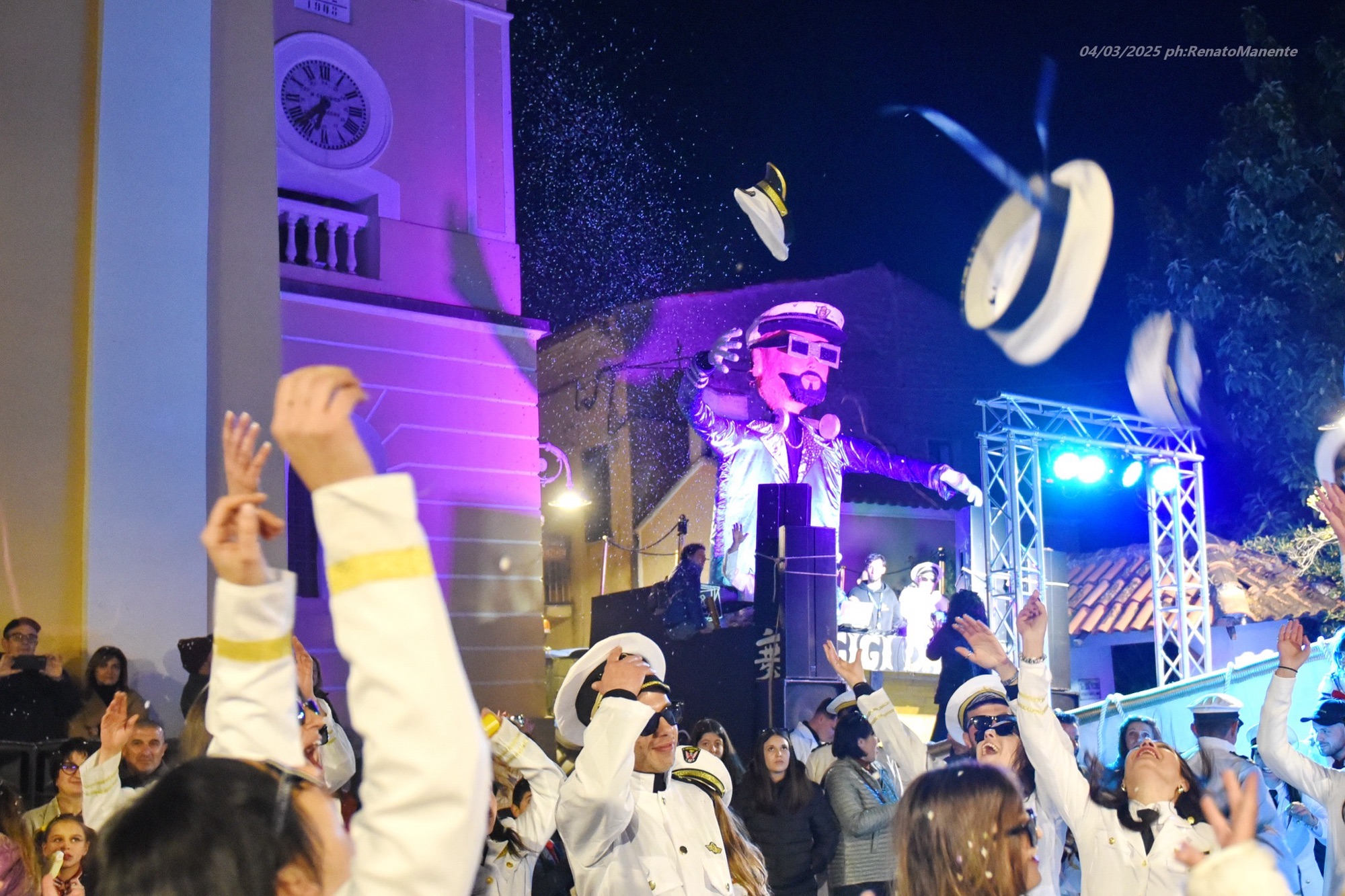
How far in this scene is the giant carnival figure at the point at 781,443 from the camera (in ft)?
46.1

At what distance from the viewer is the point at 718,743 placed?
23.1 ft

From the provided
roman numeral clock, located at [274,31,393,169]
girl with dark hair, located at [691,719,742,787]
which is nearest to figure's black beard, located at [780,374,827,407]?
roman numeral clock, located at [274,31,393,169]

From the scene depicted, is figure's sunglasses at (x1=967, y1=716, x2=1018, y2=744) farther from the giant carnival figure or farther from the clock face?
the clock face

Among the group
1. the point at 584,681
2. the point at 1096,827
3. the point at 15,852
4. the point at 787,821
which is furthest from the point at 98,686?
the point at 1096,827

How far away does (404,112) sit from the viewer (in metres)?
13.6

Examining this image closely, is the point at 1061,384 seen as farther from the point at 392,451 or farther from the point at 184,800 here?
the point at 184,800

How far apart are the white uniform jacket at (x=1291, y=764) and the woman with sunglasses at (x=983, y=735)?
35.2 inches

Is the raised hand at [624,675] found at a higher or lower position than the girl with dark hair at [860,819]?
higher

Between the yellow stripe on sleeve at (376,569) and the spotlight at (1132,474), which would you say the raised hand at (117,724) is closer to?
the yellow stripe on sleeve at (376,569)

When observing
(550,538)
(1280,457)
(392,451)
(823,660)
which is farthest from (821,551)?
(550,538)

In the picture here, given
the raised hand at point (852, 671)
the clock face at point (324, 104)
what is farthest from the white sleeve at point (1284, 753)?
the clock face at point (324, 104)

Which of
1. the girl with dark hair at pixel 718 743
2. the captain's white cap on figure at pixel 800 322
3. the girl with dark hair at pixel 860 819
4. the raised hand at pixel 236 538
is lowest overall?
the girl with dark hair at pixel 860 819

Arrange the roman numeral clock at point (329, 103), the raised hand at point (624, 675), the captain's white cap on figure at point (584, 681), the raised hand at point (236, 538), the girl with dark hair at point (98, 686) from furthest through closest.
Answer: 1. the roman numeral clock at point (329, 103)
2. the girl with dark hair at point (98, 686)
3. the captain's white cap on figure at point (584, 681)
4. the raised hand at point (624, 675)
5. the raised hand at point (236, 538)

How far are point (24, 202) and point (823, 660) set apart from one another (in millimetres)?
6093
